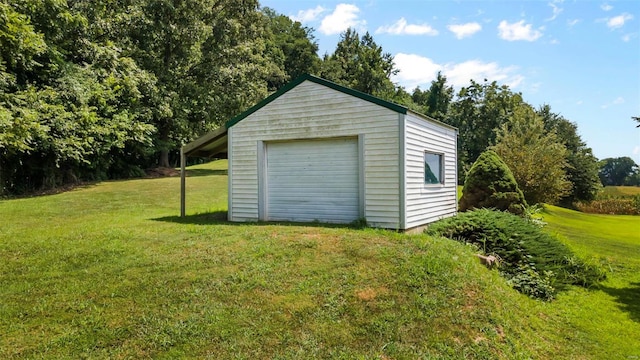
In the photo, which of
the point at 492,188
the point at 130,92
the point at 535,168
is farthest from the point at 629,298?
the point at 130,92

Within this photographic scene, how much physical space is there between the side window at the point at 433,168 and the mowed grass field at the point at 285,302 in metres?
2.72

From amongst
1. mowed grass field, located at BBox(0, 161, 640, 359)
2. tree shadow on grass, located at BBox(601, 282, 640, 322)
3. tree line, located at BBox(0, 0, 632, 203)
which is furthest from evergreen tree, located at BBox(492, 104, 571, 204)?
tree shadow on grass, located at BBox(601, 282, 640, 322)

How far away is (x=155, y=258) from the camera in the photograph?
6.09m

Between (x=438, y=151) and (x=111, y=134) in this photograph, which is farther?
(x=111, y=134)

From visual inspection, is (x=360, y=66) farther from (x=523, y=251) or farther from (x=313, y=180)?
(x=523, y=251)

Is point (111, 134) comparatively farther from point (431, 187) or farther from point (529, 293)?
point (529, 293)

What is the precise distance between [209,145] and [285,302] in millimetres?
7411

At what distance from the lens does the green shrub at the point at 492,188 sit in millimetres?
11367

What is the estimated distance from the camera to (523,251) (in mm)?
7430

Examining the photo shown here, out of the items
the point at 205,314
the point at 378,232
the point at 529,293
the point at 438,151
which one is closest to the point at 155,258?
the point at 205,314

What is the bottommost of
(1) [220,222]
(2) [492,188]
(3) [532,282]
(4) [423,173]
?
(3) [532,282]

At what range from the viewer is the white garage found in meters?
8.17

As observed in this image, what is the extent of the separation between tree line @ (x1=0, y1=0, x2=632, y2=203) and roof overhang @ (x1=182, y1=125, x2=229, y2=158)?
5.91 metres

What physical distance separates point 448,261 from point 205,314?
3.73m
